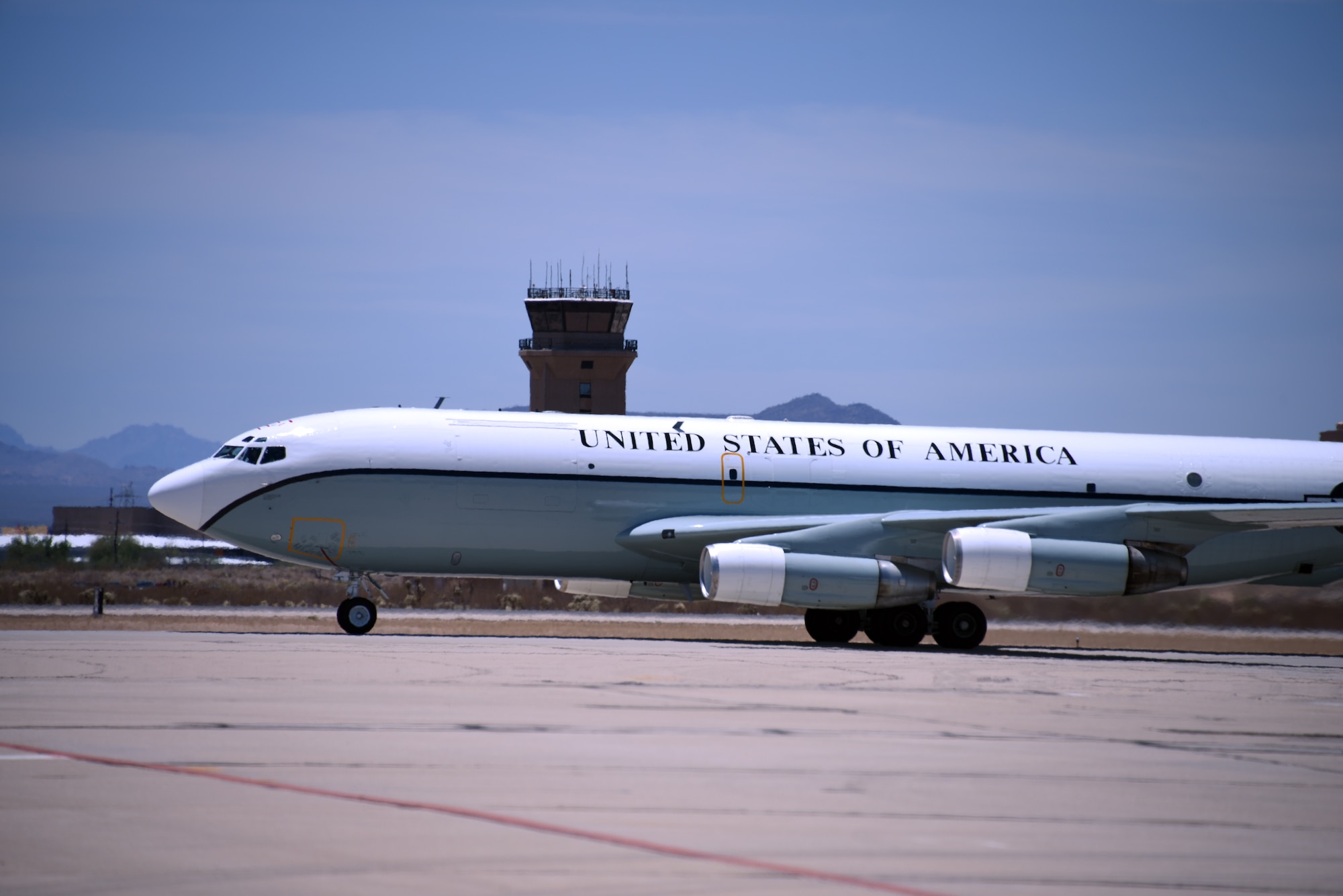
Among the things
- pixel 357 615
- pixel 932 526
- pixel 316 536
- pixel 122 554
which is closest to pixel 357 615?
pixel 357 615

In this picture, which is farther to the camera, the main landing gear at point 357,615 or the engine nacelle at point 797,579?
the main landing gear at point 357,615

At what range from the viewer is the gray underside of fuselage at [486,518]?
29.0m

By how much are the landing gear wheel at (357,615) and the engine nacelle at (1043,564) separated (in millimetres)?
11166

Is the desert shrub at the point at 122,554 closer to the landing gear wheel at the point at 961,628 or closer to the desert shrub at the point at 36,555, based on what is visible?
the desert shrub at the point at 36,555

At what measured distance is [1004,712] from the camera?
16906 millimetres

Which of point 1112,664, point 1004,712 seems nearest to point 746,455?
point 1112,664

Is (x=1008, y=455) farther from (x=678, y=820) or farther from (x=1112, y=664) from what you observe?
(x=678, y=820)

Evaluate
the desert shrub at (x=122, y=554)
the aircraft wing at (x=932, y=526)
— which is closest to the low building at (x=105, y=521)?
the desert shrub at (x=122, y=554)

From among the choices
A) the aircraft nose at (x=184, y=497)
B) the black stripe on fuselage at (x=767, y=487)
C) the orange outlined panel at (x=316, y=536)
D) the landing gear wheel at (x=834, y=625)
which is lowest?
the landing gear wheel at (x=834, y=625)

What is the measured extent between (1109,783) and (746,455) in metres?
19.4

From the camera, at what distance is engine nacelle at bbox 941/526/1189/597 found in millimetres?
28297

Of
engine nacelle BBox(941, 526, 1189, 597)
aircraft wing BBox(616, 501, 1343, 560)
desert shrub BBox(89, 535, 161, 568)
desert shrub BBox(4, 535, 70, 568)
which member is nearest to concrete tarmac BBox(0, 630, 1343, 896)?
engine nacelle BBox(941, 526, 1189, 597)

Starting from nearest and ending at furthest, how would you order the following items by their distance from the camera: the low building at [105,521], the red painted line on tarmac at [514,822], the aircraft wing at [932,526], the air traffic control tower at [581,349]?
the red painted line on tarmac at [514,822] → the aircraft wing at [932,526] → the air traffic control tower at [581,349] → the low building at [105,521]

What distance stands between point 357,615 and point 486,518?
3.11m
